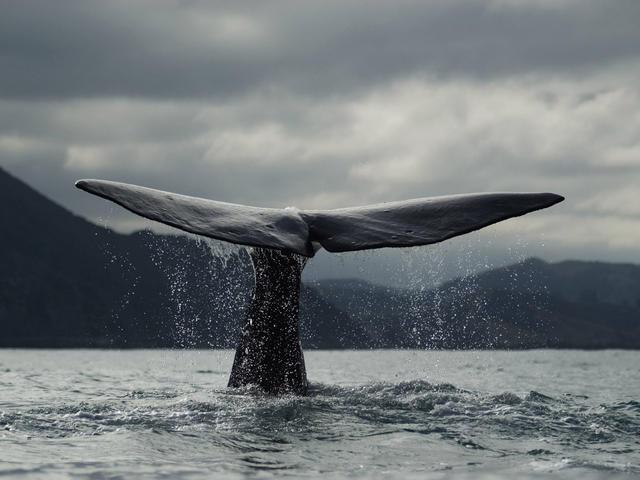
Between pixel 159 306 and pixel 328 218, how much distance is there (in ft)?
326

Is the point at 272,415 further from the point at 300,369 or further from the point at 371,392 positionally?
the point at 371,392

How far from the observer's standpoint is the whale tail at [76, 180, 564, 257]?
6863 millimetres

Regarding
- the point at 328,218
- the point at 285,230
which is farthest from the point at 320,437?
the point at 328,218

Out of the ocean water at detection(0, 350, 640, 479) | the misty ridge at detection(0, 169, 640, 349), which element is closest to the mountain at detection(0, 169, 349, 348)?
the misty ridge at detection(0, 169, 640, 349)

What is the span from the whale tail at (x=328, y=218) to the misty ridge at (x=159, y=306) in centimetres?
7249

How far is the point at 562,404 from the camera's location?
10344mm

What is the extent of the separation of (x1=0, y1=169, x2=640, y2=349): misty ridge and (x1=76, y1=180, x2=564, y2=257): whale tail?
238 ft

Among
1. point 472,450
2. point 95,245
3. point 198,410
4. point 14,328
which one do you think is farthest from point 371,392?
point 95,245

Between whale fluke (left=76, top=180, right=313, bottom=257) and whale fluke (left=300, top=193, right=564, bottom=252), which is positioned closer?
whale fluke (left=76, top=180, right=313, bottom=257)

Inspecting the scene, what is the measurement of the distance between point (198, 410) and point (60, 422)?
1.16 metres

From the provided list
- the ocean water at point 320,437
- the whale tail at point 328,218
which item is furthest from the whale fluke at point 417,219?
the ocean water at point 320,437

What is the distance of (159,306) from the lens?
10544 centimetres

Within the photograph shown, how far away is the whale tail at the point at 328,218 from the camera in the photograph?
6863 mm

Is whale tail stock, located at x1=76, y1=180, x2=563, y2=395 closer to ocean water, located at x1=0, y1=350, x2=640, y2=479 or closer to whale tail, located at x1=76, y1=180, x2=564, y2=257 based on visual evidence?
whale tail, located at x1=76, y1=180, x2=564, y2=257
